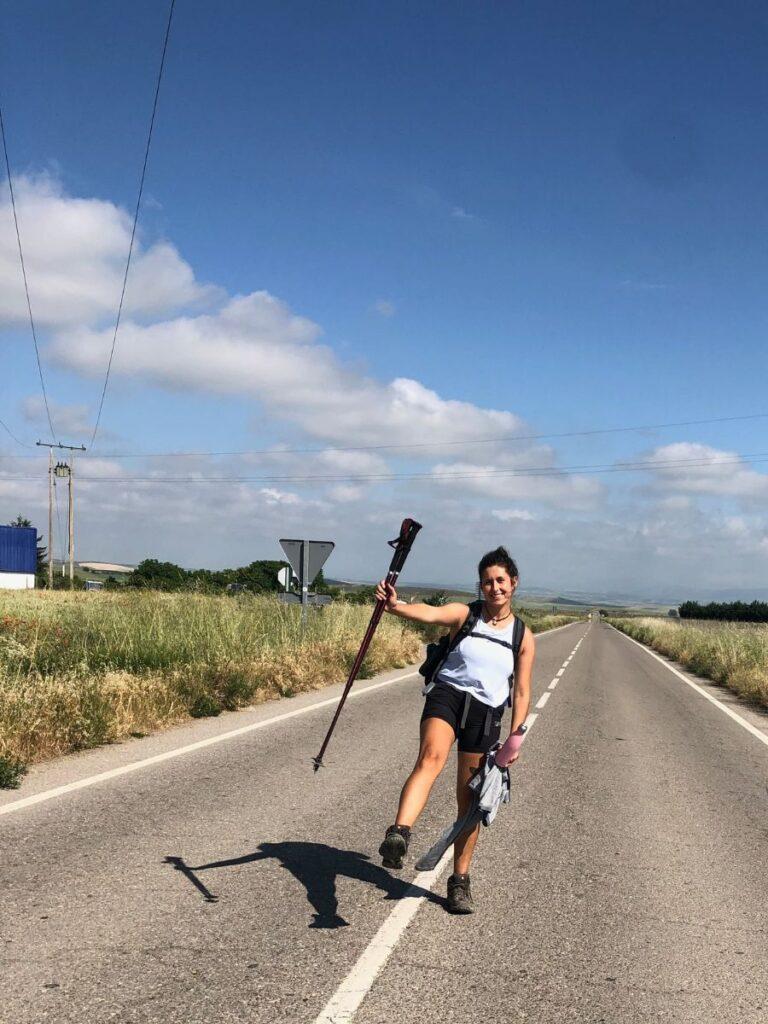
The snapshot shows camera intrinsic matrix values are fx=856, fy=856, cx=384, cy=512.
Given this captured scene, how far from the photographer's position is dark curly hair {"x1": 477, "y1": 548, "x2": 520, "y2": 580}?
14.9ft

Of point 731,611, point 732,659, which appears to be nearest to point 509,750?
point 732,659

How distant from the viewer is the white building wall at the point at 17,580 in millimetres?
72688

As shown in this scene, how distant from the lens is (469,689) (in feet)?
14.5

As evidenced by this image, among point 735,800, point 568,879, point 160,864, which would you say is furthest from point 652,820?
point 160,864

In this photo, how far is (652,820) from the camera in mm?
6848

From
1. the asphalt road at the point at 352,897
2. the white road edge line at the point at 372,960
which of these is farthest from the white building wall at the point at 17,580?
the white road edge line at the point at 372,960

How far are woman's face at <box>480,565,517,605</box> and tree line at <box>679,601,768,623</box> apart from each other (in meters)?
111

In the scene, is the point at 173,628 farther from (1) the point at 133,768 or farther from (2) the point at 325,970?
(2) the point at 325,970

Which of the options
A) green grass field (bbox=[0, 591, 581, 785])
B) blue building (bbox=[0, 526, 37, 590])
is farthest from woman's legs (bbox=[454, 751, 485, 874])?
blue building (bbox=[0, 526, 37, 590])

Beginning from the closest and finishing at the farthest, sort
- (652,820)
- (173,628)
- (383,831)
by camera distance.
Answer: (383,831) < (652,820) < (173,628)

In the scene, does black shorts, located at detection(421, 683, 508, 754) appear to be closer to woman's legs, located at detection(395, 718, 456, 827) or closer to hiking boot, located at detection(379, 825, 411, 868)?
woman's legs, located at detection(395, 718, 456, 827)

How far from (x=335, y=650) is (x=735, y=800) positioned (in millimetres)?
10646

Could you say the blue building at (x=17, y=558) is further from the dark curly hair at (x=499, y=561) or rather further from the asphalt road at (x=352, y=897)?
the dark curly hair at (x=499, y=561)

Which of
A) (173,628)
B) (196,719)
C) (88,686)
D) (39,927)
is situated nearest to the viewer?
(39,927)
